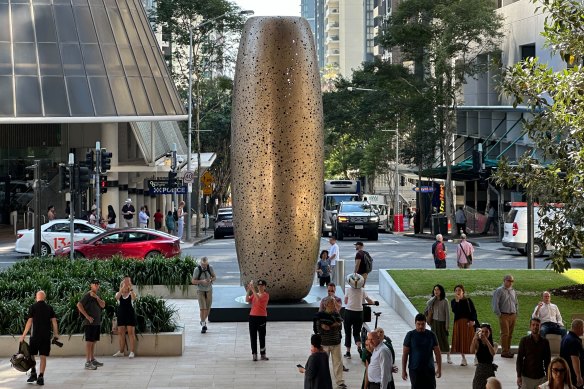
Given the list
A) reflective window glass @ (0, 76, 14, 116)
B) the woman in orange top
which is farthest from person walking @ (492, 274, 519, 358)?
reflective window glass @ (0, 76, 14, 116)

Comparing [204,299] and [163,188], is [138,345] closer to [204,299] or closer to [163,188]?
[204,299]

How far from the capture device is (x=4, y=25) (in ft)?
172

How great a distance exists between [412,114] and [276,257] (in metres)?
41.1

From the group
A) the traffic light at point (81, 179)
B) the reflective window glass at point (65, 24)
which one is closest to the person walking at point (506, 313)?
the traffic light at point (81, 179)

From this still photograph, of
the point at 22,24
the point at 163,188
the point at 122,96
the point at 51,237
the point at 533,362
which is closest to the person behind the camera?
the point at 533,362

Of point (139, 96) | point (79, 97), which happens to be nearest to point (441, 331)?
point (79, 97)

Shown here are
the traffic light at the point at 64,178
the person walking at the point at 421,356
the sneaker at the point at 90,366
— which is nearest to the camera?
the person walking at the point at 421,356

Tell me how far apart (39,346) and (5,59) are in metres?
35.0

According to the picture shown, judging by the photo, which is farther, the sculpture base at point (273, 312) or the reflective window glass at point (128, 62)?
the reflective window glass at point (128, 62)

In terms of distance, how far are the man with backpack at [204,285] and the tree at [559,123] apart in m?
6.55

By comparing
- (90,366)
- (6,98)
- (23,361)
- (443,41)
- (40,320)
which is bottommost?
(90,366)

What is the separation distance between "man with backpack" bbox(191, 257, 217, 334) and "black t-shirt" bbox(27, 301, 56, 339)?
18.2 ft

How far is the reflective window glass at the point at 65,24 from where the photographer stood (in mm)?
52656

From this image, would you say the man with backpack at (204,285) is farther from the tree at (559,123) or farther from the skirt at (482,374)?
the skirt at (482,374)
